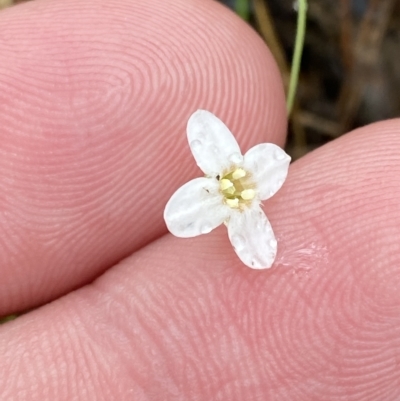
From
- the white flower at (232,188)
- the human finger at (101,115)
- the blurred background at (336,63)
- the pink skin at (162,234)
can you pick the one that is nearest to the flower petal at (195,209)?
the white flower at (232,188)

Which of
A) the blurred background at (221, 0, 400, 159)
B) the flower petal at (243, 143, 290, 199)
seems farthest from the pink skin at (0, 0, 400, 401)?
the blurred background at (221, 0, 400, 159)

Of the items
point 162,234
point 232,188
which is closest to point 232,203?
point 232,188

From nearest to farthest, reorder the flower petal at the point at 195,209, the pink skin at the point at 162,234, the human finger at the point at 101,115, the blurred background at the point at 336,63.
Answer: the flower petal at the point at 195,209 < the pink skin at the point at 162,234 < the human finger at the point at 101,115 < the blurred background at the point at 336,63

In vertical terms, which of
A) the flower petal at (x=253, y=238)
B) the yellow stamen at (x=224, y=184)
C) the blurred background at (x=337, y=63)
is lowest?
the blurred background at (x=337, y=63)

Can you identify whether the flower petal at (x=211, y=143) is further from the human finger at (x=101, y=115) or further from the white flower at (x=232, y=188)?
the human finger at (x=101, y=115)

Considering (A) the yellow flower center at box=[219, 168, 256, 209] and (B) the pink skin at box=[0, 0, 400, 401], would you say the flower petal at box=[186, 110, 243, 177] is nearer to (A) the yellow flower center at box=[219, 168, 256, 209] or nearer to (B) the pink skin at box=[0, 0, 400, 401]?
(A) the yellow flower center at box=[219, 168, 256, 209]

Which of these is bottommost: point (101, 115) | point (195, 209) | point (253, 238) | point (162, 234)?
point (162, 234)

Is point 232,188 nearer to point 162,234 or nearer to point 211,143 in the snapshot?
point 211,143
